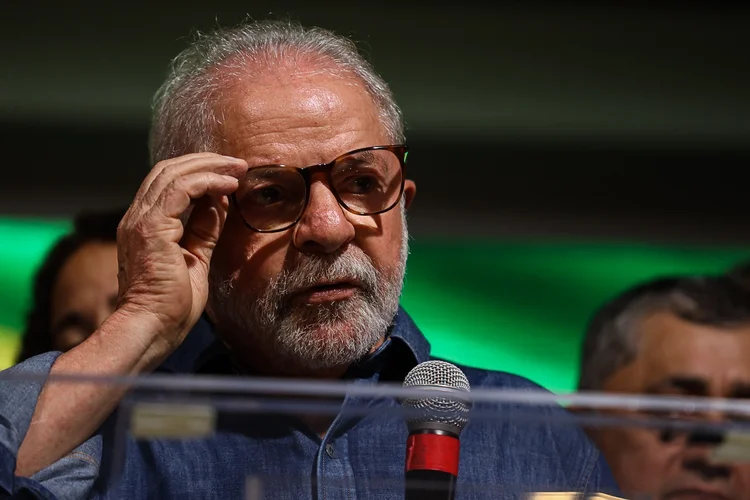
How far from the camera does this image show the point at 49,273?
2.81 meters

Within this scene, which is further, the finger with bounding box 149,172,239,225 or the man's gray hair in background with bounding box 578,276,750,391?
the man's gray hair in background with bounding box 578,276,750,391

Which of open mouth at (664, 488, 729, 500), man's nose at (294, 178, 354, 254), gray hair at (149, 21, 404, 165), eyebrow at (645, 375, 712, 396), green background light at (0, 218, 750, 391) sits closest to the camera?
open mouth at (664, 488, 729, 500)

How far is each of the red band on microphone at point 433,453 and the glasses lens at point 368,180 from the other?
0.71 meters

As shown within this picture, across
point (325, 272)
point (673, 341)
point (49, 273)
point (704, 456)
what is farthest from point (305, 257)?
point (49, 273)

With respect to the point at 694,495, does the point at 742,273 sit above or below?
above

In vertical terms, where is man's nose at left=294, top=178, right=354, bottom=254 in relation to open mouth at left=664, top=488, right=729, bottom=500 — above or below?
above

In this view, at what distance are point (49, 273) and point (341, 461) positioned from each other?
1905mm

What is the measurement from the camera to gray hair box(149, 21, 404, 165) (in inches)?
74.4

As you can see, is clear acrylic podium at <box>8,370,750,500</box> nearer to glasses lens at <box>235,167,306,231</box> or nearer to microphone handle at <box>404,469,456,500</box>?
microphone handle at <box>404,469,456,500</box>

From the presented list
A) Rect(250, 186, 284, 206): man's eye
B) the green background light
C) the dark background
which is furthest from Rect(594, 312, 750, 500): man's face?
the dark background

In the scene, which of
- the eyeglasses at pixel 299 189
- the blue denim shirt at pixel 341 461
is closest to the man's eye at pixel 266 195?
the eyeglasses at pixel 299 189

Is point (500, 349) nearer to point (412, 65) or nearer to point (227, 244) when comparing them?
point (412, 65)

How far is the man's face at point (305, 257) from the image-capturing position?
1704mm

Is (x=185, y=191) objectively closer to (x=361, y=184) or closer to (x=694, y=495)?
(x=361, y=184)
